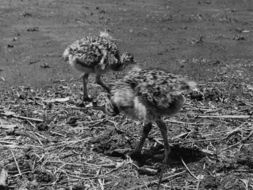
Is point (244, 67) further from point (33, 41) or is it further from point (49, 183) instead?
point (49, 183)

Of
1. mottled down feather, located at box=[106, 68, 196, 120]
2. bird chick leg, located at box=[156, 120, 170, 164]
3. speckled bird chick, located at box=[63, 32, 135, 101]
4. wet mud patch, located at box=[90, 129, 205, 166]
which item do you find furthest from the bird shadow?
speckled bird chick, located at box=[63, 32, 135, 101]

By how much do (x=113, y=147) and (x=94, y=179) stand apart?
0.54 m

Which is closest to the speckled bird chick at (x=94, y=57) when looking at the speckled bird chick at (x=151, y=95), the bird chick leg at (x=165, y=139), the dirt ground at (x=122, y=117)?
the dirt ground at (x=122, y=117)

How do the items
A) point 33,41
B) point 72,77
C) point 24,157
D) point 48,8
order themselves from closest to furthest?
point 24,157 < point 72,77 < point 33,41 < point 48,8

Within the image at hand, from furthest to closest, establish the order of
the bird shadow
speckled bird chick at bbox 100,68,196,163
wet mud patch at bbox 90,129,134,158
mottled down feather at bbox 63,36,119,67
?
mottled down feather at bbox 63,36,119,67, wet mud patch at bbox 90,129,134,158, the bird shadow, speckled bird chick at bbox 100,68,196,163

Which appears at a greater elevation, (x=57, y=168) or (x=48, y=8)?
(x=48, y=8)

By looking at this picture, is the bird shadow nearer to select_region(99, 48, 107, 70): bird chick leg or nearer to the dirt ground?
the dirt ground

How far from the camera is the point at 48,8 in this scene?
1206 centimetres

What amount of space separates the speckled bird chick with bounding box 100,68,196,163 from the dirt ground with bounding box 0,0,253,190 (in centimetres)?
50

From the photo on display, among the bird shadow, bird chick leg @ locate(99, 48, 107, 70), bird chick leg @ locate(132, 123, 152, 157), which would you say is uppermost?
bird chick leg @ locate(99, 48, 107, 70)

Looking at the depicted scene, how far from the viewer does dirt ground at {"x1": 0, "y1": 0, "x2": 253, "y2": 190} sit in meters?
4.92

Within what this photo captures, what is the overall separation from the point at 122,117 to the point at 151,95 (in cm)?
135

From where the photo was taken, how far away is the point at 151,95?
15.5 ft

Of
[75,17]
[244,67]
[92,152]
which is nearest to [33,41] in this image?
[75,17]
